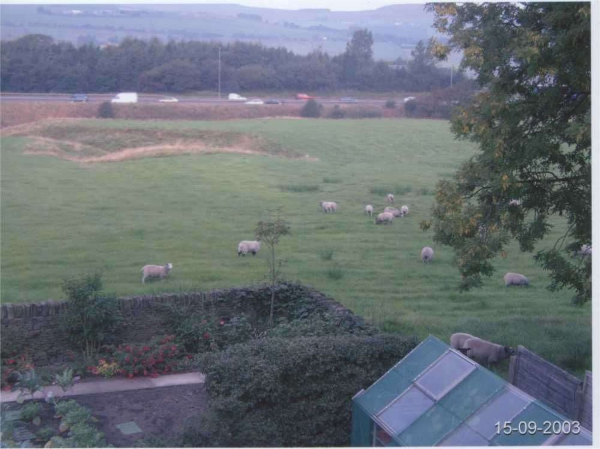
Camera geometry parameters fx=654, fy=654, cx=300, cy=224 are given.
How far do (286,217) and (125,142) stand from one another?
318 inches

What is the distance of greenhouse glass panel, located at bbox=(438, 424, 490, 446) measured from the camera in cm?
557

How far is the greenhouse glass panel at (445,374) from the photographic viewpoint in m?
6.31

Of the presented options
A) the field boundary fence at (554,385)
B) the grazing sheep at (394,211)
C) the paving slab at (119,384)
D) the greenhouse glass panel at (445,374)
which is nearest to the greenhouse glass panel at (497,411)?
the greenhouse glass panel at (445,374)

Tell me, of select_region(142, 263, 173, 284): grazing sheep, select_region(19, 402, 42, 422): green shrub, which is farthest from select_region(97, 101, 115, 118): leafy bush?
select_region(19, 402, 42, 422): green shrub

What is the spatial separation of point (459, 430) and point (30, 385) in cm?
549

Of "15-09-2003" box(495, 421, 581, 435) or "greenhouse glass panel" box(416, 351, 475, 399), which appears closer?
"15-09-2003" box(495, 421, 581, 435)

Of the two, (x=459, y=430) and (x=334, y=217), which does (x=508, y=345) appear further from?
(x=334, y=217)

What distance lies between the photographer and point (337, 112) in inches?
1002

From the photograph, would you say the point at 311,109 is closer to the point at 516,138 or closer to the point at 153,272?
the point at 153,272

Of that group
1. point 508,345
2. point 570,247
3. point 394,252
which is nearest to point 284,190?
point 394,252

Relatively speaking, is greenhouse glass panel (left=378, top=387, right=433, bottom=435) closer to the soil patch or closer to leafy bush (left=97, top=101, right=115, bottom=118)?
the soil patch

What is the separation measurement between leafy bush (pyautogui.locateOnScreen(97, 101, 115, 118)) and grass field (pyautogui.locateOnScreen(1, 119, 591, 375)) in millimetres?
470

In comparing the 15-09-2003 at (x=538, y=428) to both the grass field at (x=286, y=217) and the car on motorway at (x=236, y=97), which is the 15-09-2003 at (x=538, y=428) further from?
the car on motorway at (x=236, y=97)

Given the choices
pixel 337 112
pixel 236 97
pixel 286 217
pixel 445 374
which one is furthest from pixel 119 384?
pixel 337 112
